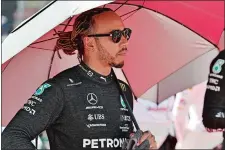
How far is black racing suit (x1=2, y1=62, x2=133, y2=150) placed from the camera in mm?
2619

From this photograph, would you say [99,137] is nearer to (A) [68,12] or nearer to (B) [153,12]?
(A) [68,12]

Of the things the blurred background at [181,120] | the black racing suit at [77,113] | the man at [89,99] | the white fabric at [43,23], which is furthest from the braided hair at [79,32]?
the blurred background at [181,120]

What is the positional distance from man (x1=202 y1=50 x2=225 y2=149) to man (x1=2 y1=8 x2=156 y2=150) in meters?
0.78

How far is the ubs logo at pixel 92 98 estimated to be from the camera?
2.86 m

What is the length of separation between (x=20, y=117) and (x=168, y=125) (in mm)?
3270

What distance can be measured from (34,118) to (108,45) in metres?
0.52

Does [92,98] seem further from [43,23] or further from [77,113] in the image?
[43,23]

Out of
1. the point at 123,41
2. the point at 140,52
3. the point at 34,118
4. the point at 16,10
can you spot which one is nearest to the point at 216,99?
the point at 140,52

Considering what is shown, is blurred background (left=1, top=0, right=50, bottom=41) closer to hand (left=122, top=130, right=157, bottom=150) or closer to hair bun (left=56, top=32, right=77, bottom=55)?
hair bun (left=56, top=32, right=77, bottom=55)

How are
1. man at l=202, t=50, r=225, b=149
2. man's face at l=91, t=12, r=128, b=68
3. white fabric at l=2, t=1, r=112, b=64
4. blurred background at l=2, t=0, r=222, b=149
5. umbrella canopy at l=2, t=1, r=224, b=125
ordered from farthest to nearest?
blurred background at l=2, t=0, r=222, b=149
man at l=202, t=50, r=225, b=149
man's face at l=91, t=12, r=128, b=68
umbrella canopy at l=2, t=1, r=224, b=125
white fabric at l=2, t=1, r=112, b=64

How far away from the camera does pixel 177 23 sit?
3.93 metres

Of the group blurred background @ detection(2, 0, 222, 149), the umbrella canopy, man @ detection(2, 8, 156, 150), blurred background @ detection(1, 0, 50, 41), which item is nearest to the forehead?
man @ detection(2, 8, 156, 150)

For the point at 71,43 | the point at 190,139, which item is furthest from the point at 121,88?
the point at 190,139

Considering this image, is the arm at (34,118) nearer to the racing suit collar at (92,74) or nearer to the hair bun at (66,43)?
the racing suit collar at (92,74)
